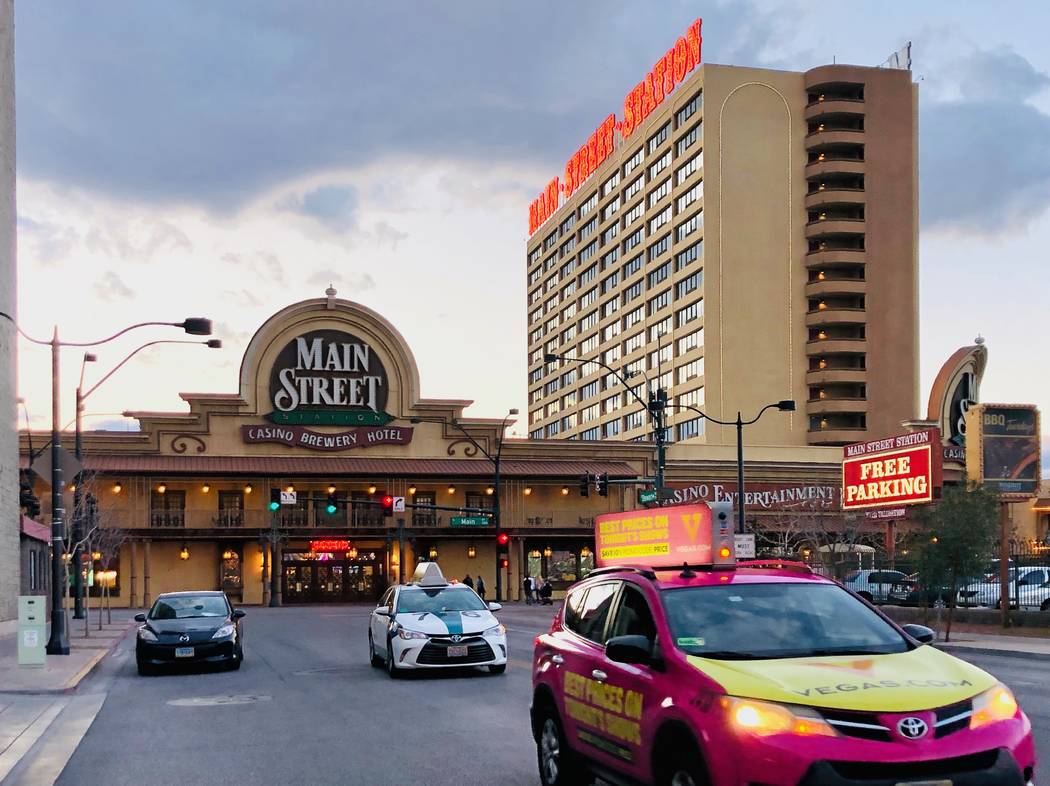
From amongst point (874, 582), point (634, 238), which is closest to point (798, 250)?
point (634, 238)

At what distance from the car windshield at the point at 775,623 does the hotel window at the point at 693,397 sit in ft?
288

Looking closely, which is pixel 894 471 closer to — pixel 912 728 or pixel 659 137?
pixel 912 728

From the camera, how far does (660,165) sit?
4134 inches

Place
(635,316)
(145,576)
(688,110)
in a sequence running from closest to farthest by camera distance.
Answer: (145,576) → (688,110) → (635,316)

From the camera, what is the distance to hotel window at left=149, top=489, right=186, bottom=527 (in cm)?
6322

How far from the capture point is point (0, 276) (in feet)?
132

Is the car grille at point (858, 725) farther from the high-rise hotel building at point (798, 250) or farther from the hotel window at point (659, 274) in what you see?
the hotel window at point (659, 274)

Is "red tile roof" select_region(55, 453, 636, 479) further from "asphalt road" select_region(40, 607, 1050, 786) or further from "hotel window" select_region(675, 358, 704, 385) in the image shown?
"asphalt road" select_region(40, 607, 1050, 786)

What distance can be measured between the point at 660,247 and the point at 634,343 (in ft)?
34.1

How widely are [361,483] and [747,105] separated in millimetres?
47698

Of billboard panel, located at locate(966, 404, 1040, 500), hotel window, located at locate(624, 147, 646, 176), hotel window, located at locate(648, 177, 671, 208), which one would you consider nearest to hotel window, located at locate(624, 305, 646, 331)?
hotel window, located at locate(648, 177, 671, 208)

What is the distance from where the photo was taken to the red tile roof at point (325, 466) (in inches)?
2448

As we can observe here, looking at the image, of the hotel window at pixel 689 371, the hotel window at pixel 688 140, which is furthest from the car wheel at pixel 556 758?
the hotel window at pixel 688 140

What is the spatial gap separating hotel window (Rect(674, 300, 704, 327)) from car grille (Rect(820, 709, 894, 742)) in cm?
9113
